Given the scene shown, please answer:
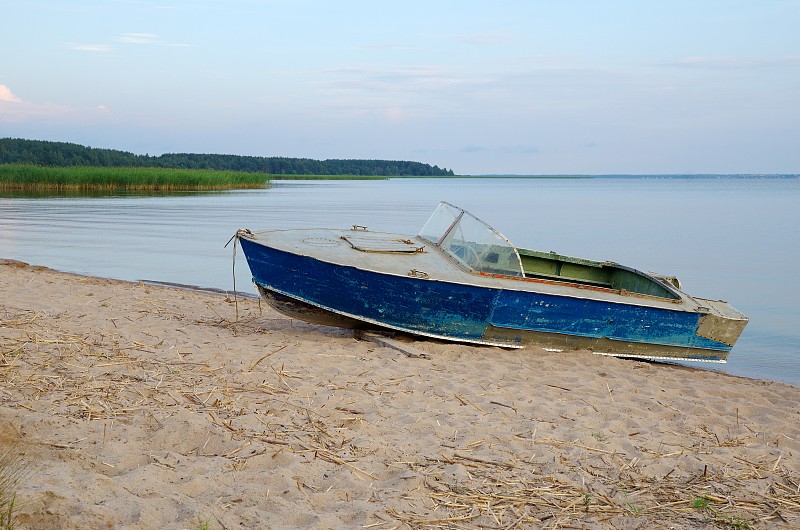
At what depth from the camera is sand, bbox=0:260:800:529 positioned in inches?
143

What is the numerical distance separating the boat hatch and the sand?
115cm

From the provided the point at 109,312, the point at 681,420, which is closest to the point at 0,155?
the point at 109,312

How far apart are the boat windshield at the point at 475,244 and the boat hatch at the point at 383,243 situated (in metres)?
0.37

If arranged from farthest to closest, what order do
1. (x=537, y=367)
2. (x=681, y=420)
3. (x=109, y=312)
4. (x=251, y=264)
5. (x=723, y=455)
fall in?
(x=109, y=312) < (x=251, y=264) < (x=537, y=367) < (x=681, y=420) < (x=723, y=455)

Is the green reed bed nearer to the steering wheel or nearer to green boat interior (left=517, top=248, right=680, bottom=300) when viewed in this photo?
green boat interior (left=517, top=248, right=680, bottom=300)

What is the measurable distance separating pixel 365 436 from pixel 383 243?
432 centimetres

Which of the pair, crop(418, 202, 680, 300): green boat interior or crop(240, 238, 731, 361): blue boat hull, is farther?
crop(418, 202, 680, 300): green boat interior

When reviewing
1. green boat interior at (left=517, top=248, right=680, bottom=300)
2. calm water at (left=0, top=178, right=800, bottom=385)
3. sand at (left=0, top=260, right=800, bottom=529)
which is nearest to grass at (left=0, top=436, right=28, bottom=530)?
sand at (left=0, top=260, right=800, bottom=529)

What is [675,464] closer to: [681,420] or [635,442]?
[635,442]

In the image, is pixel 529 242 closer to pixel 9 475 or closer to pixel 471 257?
pixel 471 257

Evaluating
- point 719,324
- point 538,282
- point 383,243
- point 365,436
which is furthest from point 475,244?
point 365,436

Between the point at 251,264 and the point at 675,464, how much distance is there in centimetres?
505

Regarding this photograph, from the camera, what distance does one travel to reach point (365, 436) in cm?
477

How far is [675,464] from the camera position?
460 centimetres
